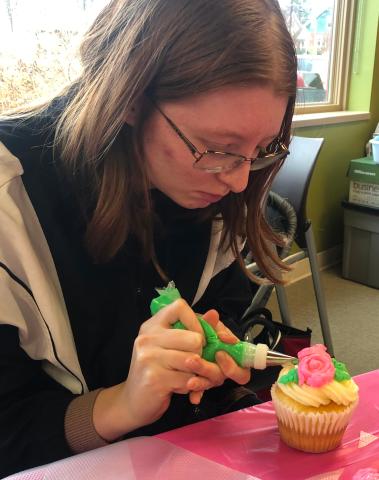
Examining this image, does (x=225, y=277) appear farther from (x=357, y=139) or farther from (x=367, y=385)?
(x=357, y=139)

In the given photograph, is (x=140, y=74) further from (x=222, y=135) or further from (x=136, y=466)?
(x=136, y=466)

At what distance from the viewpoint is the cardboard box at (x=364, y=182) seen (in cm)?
262

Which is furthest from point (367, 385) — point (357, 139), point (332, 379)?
point (357, 139)

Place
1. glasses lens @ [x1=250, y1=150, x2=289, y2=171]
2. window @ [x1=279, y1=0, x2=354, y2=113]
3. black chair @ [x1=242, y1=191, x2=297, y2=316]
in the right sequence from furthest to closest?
1. window @ [x1=279, y1=0, x2=354, y2=113]
2. black chair @ [x1=242, y1=191, x2=297, y2=316]
3. glasses lens @ [x1=250, y1=150, x2=289, y2=171]

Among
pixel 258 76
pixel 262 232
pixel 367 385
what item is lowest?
pixel 367 385

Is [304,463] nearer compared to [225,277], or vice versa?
[304,463]

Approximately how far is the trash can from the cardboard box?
37 millimetres

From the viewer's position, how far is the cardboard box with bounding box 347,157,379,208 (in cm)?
262

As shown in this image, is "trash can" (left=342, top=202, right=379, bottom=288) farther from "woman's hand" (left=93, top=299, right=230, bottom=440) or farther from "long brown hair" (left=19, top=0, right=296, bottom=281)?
"woman's hand" (left=93, top=299, right=230, bottom=440)

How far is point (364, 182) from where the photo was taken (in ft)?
8.73

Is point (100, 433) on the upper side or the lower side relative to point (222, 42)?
lower

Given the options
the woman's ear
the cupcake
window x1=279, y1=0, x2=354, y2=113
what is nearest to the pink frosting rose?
the cupcake

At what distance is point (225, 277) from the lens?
1.04 meters

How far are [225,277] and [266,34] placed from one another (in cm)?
50
